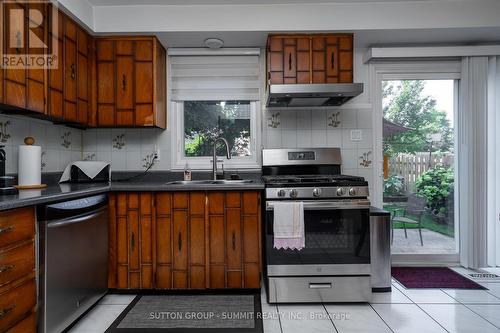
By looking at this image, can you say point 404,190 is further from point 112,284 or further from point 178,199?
point 112,284

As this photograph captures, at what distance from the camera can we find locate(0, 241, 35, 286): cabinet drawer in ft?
4.48

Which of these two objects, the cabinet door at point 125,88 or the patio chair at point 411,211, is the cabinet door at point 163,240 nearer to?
the cabinet door at point 125,88

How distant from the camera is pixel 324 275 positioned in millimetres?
2205

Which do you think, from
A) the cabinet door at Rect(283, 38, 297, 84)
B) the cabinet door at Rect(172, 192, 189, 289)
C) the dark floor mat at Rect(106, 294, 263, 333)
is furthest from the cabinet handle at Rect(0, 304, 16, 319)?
the cabinet door at Rect(283, 38, 297, 84)

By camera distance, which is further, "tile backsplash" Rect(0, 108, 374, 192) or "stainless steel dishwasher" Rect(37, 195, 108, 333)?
"tile backsplash" Rect(0, 108, 374, 192)

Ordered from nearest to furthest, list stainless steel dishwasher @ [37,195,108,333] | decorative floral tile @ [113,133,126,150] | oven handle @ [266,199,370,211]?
stainless steel dishwasher @ [37,195,108,333]
oven handle @ [266,199,370,211]
decorative floral tile @ [113,133,126,150]

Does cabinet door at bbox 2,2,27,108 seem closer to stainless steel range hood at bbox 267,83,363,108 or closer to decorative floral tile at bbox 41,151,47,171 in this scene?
decorative floral tile at bbox 41,151,47,171

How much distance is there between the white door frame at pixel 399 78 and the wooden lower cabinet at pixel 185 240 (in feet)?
4.71

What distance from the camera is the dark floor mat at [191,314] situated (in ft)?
6.15

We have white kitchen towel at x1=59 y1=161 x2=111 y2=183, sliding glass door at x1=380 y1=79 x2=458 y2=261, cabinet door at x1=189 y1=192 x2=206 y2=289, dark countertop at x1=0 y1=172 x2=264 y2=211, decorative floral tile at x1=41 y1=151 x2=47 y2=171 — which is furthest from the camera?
sliding glass door at x1=380 y1=79 x2=458 y2=261

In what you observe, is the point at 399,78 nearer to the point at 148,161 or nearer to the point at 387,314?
the point at 387,314

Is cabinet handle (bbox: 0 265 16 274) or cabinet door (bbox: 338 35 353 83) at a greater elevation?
cabinet door (bbox: 338 35 353 83)

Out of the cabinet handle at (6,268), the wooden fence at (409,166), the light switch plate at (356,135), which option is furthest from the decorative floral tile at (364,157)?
the cabinet handle at (6,268)

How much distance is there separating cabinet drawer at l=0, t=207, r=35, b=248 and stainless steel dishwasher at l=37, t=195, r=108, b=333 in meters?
0.06
